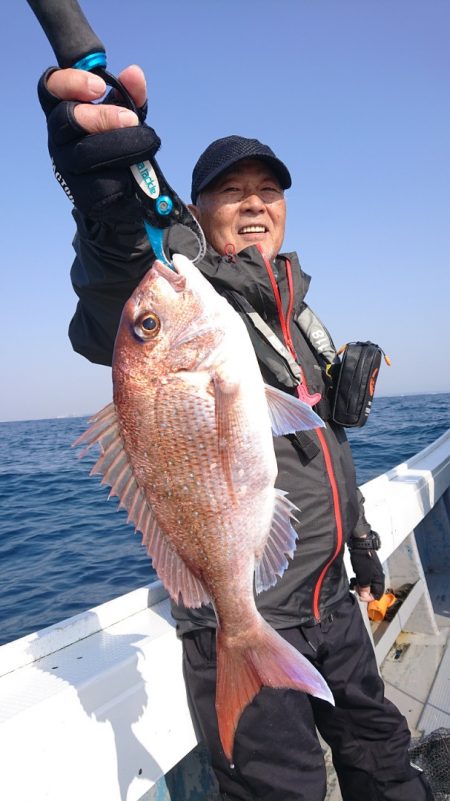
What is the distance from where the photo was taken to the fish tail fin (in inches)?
60.0

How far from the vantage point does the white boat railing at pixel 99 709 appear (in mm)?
1720

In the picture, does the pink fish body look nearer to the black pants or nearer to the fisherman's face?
the black pants

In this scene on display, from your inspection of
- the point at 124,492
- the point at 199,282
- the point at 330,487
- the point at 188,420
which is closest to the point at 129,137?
the point at 199,282

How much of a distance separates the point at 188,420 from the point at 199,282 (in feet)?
1.38

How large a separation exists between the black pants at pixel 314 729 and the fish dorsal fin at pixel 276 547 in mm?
618

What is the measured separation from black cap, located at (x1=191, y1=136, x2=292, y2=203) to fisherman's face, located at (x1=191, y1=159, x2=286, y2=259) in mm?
56

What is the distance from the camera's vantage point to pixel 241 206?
261 cm

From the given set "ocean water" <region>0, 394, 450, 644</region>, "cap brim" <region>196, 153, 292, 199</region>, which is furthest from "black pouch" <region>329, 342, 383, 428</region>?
"ocean water" <region>0, 394, 450, 644</region>

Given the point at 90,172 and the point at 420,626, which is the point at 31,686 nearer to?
the point at 90,172

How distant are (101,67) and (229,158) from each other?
1110 millimetres

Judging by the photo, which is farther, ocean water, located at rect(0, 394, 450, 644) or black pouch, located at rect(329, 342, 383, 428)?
ocean water, located at rect(0, 394, 450, 644)

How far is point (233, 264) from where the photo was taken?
90.7 inches

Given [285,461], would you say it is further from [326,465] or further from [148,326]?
[148,326]

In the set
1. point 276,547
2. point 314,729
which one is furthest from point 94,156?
point 314,729
